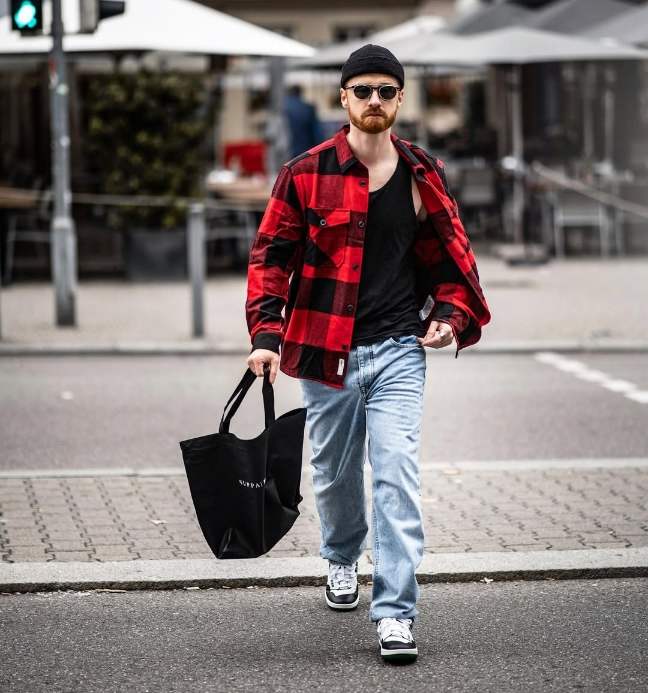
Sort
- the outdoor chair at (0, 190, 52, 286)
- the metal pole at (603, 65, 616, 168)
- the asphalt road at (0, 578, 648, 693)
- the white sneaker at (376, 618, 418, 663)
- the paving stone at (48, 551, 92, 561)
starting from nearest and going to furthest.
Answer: the asphalt road at (0, 578, 648, 693) → the white sneaker at (376, 618, 418, 663) → the paving stone at (48, 551, 92, 561) → the outdoor chair at (0, 190, 52, 286) → the metal pole at (603, 65, 616, 168)

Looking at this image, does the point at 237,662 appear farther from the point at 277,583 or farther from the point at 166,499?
the point at 166,499

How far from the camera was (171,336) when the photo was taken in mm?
13633

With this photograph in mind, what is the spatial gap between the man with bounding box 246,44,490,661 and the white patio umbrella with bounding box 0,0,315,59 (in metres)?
10.4

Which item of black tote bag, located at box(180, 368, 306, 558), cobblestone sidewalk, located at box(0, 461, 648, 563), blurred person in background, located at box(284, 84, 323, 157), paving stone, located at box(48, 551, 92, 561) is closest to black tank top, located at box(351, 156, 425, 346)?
black tote bag, located at box(180, 368, 306, 558)

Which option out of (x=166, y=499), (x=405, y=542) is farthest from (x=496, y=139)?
(x=405, y=542)

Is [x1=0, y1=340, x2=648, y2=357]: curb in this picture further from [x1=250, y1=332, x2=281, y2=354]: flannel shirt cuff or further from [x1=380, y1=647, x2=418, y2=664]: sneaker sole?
[x1=380, y1=647, x2=418, y2=664]: sneaker sole

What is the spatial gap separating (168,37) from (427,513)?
31.4 feet

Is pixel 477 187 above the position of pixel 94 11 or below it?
below

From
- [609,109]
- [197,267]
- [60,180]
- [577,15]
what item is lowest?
[197,267]

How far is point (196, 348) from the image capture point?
1300cm

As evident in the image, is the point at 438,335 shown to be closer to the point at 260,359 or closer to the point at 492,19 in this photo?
the point at 260,359

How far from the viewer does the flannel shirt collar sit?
498cm

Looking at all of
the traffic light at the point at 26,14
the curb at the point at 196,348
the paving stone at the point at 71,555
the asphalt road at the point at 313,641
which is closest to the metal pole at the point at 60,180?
the traffic light at the point at 26,14

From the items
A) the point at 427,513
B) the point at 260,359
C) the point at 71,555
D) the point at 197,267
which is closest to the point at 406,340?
the point at 260,359
